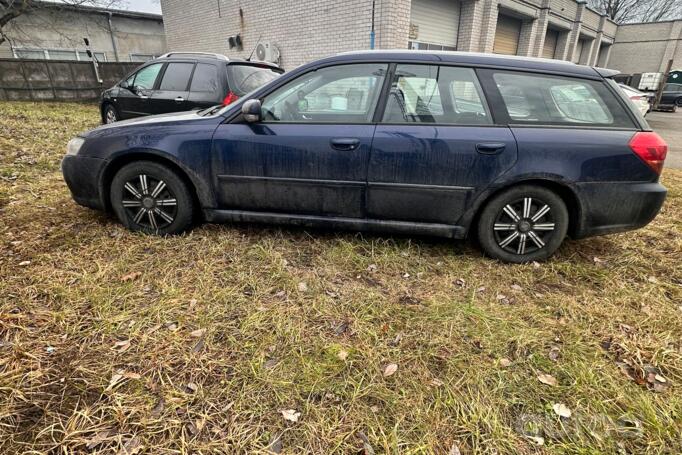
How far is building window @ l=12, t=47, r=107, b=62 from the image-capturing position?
17078mm

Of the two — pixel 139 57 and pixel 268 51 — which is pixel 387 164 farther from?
pixel 139 57

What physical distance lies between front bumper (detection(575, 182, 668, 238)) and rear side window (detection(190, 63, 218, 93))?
5631 mm

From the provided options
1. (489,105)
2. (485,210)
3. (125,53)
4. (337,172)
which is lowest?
(485,210)

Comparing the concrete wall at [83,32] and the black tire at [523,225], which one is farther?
the concrete wall at [83,32]

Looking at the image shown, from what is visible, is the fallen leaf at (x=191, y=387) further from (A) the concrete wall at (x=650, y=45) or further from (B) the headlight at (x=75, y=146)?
(A) the concrete wall at (x=650, y=45)

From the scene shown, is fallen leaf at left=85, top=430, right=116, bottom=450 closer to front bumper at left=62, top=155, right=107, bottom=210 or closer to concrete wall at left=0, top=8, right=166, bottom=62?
front bumper at left=62, top=155, right=107, bottom=210

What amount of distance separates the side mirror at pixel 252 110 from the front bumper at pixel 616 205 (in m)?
2.50

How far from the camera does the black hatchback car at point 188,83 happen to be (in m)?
6.27

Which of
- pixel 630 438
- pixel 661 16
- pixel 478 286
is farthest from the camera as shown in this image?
pixel 661 16

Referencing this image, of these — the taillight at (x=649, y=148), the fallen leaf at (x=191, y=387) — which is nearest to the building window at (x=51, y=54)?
the fallen leaf at (x=191, y=387)

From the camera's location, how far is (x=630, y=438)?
5.49 ft

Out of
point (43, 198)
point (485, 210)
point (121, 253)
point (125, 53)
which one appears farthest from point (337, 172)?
point (125, 53)

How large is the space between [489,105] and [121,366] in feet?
9.67

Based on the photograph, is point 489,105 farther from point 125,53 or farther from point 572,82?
point 125,53
